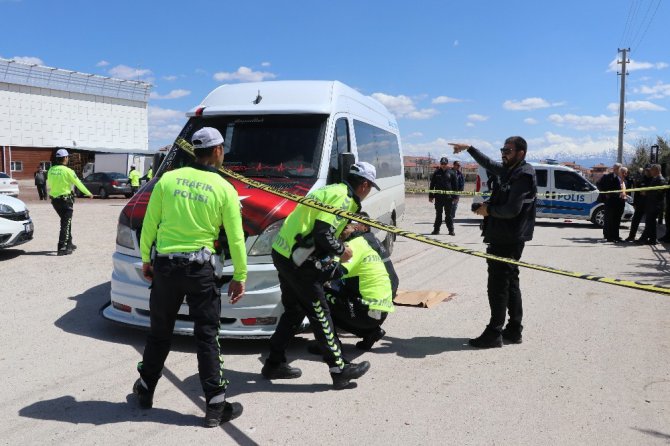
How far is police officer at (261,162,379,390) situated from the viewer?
14.3 ft

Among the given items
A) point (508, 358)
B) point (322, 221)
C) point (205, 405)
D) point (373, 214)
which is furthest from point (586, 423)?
point (373, 214)

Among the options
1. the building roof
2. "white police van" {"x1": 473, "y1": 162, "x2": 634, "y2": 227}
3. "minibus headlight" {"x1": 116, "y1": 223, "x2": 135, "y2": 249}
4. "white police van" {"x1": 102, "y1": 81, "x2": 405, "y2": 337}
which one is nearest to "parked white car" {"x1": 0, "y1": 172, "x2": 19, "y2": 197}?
"white police van" {"x1": 473, "y1": 162, "x2": 634, "y2": 227}

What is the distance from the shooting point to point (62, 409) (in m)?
4.06

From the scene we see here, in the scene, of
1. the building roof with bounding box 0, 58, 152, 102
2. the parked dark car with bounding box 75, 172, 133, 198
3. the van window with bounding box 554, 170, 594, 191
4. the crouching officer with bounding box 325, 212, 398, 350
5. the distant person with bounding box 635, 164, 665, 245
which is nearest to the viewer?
the crouching officer with bounding box 325, 212, 398, 350

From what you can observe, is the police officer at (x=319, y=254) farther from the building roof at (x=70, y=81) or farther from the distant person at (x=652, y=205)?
the building roof at (x=70, y=81)

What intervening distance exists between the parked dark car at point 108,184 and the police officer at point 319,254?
95.9 feet

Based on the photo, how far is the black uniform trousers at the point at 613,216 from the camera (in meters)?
14.0

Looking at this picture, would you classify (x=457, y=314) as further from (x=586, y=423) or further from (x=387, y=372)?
(x=586, y=423)

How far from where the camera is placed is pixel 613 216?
14.2 m

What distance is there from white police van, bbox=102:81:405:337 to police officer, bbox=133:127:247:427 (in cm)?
114

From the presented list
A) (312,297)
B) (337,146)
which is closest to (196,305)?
(312,297)

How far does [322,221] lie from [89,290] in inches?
193

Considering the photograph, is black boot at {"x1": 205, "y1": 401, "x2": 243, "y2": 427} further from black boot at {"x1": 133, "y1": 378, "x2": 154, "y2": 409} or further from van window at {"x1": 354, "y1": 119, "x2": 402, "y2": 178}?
van window at {"x1": 354, "y1": 119, "x2": 402, "y2": 178}

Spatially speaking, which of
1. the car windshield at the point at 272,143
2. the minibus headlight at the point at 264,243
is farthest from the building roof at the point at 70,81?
the minibus headlight at the point at 264,243
